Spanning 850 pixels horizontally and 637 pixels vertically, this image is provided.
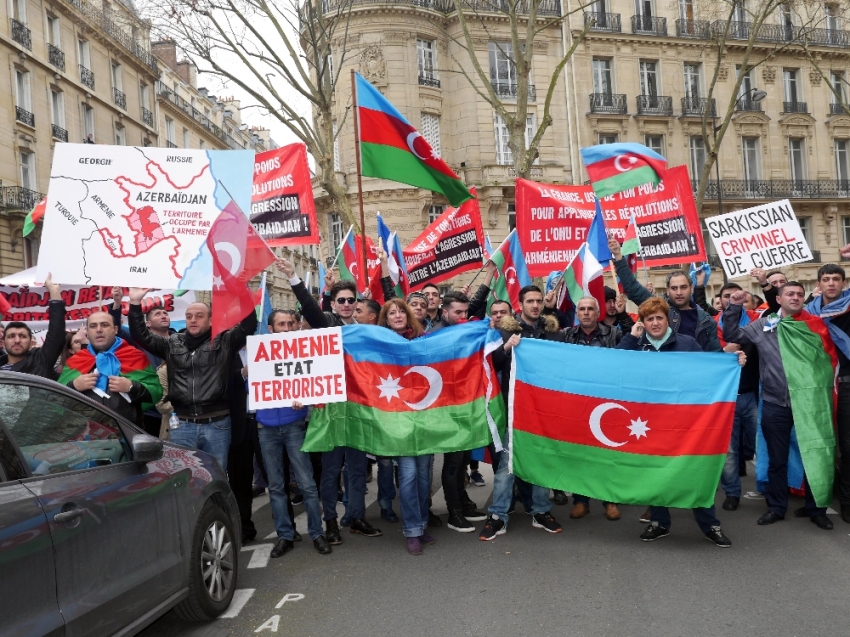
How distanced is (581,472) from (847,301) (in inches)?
98.7

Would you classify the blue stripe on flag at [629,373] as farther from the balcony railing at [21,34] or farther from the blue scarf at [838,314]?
the balcony railing at [21,34]

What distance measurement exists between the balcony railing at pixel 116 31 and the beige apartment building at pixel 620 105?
1167cm

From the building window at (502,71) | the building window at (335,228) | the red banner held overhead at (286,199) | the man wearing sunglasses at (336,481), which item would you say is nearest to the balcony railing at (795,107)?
the building window at (502,71)

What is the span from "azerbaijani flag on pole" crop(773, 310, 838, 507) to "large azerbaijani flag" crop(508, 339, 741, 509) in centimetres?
82

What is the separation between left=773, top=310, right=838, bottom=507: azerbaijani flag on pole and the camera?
257 inches

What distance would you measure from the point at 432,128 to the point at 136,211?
29479 mm

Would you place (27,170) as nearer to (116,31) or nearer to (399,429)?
(116,31)

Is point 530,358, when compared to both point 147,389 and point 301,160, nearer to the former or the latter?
point 147,389

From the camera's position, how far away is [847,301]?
6648 mm

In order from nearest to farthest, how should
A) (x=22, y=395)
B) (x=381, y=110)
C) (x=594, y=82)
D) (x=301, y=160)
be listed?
(x=22, y=395) → (x=381, y=110) → (x=301, y=160) → (x=594, y=82)

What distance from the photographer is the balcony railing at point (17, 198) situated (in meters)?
31.2

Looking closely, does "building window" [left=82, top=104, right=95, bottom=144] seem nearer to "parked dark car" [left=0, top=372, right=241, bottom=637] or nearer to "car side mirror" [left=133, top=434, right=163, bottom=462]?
"parked dark car" [left=0, top=372, right=241, bottom=637]

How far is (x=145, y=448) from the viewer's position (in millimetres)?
4258

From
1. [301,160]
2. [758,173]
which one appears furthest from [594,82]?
[301,160]
